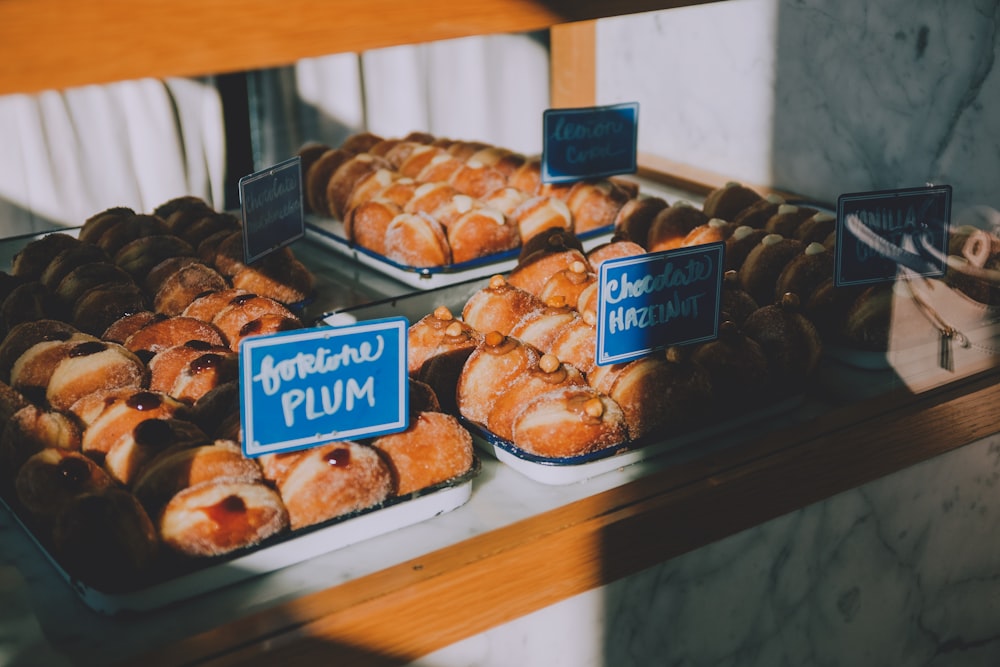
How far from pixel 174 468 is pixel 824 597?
111 cm

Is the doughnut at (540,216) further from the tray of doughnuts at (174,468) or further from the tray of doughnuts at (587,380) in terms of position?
the tray of doughnuts at (174,468)

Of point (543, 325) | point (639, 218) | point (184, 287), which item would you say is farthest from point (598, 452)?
point (639, 218)

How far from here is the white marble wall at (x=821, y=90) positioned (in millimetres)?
2352

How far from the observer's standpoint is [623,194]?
9.04ft

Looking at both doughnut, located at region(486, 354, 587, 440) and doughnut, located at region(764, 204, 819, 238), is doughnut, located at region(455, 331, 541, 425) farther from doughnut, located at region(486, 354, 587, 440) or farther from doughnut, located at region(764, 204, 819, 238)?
doughnut, located at region(764, 204, 819, 238)

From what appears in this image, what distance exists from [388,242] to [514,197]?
0.44 meters

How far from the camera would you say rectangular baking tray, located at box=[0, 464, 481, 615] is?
1209 millimetres

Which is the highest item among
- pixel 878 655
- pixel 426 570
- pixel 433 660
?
pixel 426 570

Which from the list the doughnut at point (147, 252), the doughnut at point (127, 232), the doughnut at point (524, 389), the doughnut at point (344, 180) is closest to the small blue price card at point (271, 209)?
the doughnut at point (147, 252)

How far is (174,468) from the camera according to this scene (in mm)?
1313

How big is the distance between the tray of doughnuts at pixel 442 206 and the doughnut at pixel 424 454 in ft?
3.09

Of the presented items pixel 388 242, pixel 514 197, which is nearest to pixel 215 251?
pixel 388 242

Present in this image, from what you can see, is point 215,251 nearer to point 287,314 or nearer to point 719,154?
point 287,314

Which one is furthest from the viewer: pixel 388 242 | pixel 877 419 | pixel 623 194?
pixel 623 194
